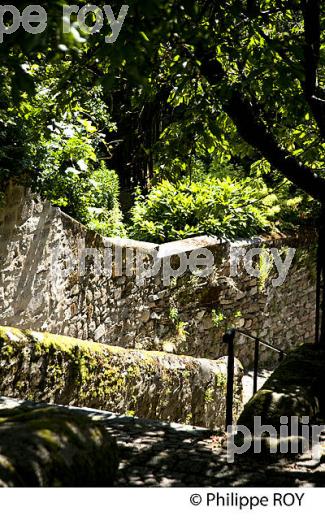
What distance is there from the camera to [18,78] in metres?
2.38

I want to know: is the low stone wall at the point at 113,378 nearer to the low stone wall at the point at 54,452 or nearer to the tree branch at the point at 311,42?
the low stone wall at the point at 54,452

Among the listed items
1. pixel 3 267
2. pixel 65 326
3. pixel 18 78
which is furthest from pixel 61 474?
pixel 65 326

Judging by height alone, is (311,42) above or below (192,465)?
above

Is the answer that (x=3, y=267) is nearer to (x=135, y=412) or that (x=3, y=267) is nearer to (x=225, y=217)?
(x=135, y=412)

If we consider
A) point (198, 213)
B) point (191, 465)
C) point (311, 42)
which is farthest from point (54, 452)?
point (198, 213)

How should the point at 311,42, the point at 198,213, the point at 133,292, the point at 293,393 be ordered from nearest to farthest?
the point at 311,42
the point at 293,393
the point at 133,292
the point at 198,213

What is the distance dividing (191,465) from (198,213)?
5806 millimetres

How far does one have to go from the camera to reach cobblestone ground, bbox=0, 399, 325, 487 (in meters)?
3.33

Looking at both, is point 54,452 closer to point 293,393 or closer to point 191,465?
point 191,465

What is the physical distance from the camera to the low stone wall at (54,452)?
241cm

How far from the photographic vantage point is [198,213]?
9.01 meters

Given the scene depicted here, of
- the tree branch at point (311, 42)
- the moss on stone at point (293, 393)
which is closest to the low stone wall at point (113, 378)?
the moss on stone at point (293, 393)

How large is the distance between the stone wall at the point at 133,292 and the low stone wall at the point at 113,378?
4.23 feet
